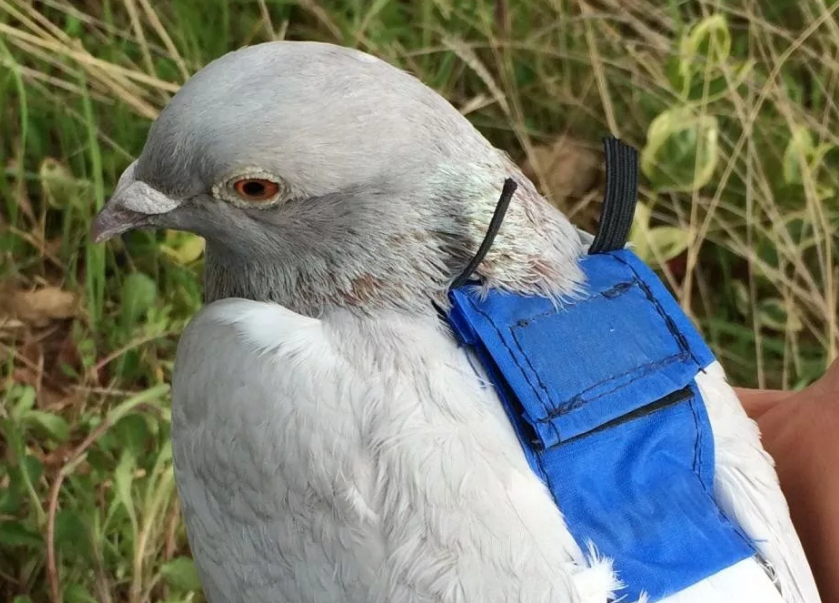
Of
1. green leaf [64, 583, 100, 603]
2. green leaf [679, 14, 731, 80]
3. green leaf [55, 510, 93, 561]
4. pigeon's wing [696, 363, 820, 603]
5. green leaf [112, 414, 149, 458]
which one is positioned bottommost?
green leaf [64, 583, 100, 603]

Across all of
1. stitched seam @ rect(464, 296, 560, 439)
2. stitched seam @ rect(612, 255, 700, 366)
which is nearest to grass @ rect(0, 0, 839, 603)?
stitched seam @ rect(464, 296, 560, 439)

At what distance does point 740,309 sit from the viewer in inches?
113

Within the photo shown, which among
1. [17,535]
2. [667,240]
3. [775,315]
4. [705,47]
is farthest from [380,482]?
[705,47]

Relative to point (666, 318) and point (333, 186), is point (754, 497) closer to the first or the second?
point (666, 318)

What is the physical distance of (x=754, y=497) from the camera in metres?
1.36

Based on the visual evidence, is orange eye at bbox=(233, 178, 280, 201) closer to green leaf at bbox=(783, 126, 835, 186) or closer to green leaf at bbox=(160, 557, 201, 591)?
green leaf at bbox=(160, 557, 201, 591)

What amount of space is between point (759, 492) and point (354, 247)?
646 mm

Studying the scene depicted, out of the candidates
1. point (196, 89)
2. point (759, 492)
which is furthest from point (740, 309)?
point (196, 89)

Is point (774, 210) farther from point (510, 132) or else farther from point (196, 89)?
point (196, 89)

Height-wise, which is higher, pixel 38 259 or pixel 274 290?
pixel 274 290

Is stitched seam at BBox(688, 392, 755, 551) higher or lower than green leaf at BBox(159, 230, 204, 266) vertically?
higher

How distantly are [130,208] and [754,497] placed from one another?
953 mm

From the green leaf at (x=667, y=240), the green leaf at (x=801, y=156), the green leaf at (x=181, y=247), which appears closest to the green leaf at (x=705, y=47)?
the green leaf at (x=801, y=156)

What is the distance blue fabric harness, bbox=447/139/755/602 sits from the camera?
4.06 ft
